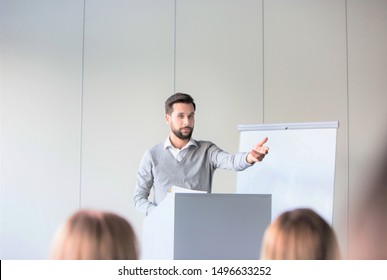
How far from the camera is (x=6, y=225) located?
5.72 meters

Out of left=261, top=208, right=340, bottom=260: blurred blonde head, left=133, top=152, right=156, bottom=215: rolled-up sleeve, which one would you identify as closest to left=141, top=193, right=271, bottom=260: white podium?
left=133, top=152, right=156, bottom=215: rolled-up sleeve

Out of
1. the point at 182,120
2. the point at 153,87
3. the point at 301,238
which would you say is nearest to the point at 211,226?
the point at 301,238

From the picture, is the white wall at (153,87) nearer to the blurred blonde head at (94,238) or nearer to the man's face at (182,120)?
the man's face at (182,120)

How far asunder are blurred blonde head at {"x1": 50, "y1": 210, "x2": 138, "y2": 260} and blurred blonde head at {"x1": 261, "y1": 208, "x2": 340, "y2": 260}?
1.22 feet

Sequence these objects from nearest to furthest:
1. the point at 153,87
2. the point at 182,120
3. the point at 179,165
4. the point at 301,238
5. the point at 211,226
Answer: the point at 301,238 → the point at 211,226 → the point at 179,165 → the point at 182,120 → the point at 153,87

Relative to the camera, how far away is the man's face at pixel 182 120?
166 inches

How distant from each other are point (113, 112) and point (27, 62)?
915 mm

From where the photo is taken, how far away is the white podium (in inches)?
112

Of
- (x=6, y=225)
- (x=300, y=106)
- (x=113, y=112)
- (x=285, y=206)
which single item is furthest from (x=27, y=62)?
(x=285, y=206)

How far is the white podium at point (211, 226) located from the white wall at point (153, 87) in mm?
2697

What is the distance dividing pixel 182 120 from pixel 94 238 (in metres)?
2.60

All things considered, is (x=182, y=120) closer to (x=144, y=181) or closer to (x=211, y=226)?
(x=144, y=181)

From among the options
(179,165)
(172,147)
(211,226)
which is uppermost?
(172,147)

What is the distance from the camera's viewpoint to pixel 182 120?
426 cm
